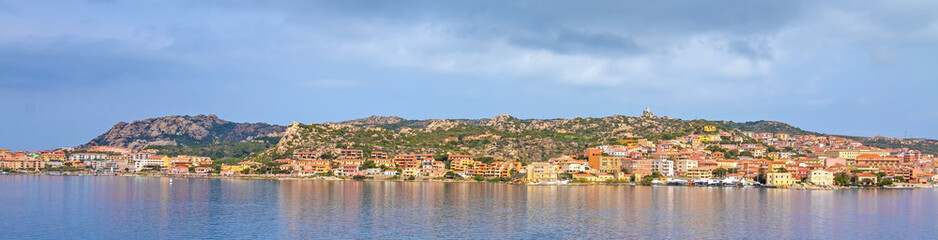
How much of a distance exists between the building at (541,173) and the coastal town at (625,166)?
0.14 metres

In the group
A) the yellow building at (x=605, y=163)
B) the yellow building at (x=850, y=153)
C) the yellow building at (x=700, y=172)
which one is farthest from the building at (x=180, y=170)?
the yellow building at (x=850, y=153)

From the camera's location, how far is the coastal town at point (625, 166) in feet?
319

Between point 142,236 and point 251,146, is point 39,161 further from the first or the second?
point 142,236

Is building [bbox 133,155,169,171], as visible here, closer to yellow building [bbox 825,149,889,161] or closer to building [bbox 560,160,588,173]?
building [bbox 560,160,588,173]

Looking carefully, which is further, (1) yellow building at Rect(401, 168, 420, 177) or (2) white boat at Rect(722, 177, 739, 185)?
(1) yellow building at Rect(401, 168, 420, 177)

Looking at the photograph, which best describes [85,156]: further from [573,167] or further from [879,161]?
[879,161]

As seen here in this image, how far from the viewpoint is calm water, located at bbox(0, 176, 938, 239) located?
1359 inches

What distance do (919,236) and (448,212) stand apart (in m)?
25.4

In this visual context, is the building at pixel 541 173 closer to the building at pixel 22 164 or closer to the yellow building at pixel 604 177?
the yellow building at pixel 604 177

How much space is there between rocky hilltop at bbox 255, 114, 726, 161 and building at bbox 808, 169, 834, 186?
4257 centimetres

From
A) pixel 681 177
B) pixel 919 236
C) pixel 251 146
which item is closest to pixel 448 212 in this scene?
pixel 919 236

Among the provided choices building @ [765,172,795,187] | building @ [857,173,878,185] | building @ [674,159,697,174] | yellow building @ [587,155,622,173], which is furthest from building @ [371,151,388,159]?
building @ [857,173,878,185]

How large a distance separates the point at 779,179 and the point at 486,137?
2457 inches

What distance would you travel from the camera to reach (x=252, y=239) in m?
31.9
